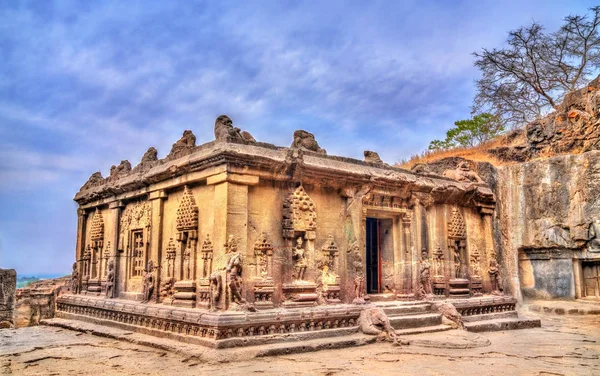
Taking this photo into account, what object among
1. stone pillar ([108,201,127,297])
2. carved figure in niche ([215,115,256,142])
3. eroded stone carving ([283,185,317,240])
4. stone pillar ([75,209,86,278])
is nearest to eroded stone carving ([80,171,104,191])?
stone pillar ([75,209,86,278])

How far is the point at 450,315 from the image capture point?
1012cm

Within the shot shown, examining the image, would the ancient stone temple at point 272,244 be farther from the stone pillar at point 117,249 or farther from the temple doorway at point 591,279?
the temple doorway at point 591,279

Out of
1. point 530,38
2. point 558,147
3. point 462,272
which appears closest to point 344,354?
point 462,272

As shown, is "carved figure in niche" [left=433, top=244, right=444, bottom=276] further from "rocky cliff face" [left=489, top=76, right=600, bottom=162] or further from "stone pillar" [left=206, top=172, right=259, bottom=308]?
"rocky cliff face" [left=489, top=76, right=600, bottom=162]

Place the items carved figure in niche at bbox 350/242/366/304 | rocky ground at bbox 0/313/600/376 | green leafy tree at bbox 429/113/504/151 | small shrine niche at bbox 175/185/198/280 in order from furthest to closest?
green leafy tree at bbox 429/113/504/151 → carved figure in niche at bbox 350/242/366/304 → small shrine niche at bbox 175/185/198/280 → rocky ground at bbox 0/313/600/376

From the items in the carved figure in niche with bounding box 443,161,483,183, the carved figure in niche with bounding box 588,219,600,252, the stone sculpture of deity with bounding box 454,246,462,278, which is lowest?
the stone sculpture of deity with bounding box 454,246,462,278

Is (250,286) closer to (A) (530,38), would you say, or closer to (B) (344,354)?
(B) (344,354)

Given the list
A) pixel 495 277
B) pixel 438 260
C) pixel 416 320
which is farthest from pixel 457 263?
pixel 416 320

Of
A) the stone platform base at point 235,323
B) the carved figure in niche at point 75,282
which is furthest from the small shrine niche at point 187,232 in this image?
the carved figure in niche at point 75,282

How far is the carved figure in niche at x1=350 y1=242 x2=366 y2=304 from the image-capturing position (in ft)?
31.4

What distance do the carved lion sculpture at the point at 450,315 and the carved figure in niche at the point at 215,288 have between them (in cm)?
481

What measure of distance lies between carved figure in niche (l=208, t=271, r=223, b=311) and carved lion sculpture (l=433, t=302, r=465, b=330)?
4814 millimetres

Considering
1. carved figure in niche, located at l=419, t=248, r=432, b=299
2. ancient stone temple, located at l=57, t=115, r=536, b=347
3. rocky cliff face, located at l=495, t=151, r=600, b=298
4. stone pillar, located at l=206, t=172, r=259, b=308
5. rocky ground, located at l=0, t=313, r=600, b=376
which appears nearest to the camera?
rocky ground, located at l=0, t=313, r=600, b=376

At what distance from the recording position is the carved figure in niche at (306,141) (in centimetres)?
960
